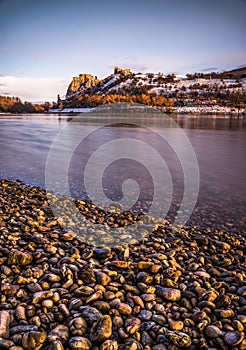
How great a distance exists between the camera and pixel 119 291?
2.10 metres

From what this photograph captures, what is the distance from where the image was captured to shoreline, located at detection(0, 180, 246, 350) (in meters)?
1.66

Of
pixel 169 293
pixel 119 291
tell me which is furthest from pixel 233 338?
pixel 119 291

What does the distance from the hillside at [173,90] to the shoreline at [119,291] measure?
56.6m

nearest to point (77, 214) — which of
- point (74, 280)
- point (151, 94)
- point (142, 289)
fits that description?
point (74, 280)

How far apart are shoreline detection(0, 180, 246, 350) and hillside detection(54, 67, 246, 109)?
186 ft

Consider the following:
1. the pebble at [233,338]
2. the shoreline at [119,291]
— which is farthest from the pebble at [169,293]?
the pebble at [233,338]

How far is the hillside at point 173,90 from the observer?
60.6 metres

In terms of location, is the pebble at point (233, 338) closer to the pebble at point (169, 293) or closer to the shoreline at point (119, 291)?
the shoreline at point (119, 291)

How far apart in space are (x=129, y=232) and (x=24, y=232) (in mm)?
1397

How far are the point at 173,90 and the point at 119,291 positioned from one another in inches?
3125

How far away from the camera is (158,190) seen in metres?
5.37

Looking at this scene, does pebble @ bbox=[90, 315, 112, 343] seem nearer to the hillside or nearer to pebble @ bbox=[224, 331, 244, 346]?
pebble @ bbox=[224, 331, 244, 346]

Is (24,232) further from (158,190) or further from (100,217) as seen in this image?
(158,190)

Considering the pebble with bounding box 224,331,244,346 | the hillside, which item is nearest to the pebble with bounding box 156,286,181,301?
the pebble with bounding box 224,331,244,346
